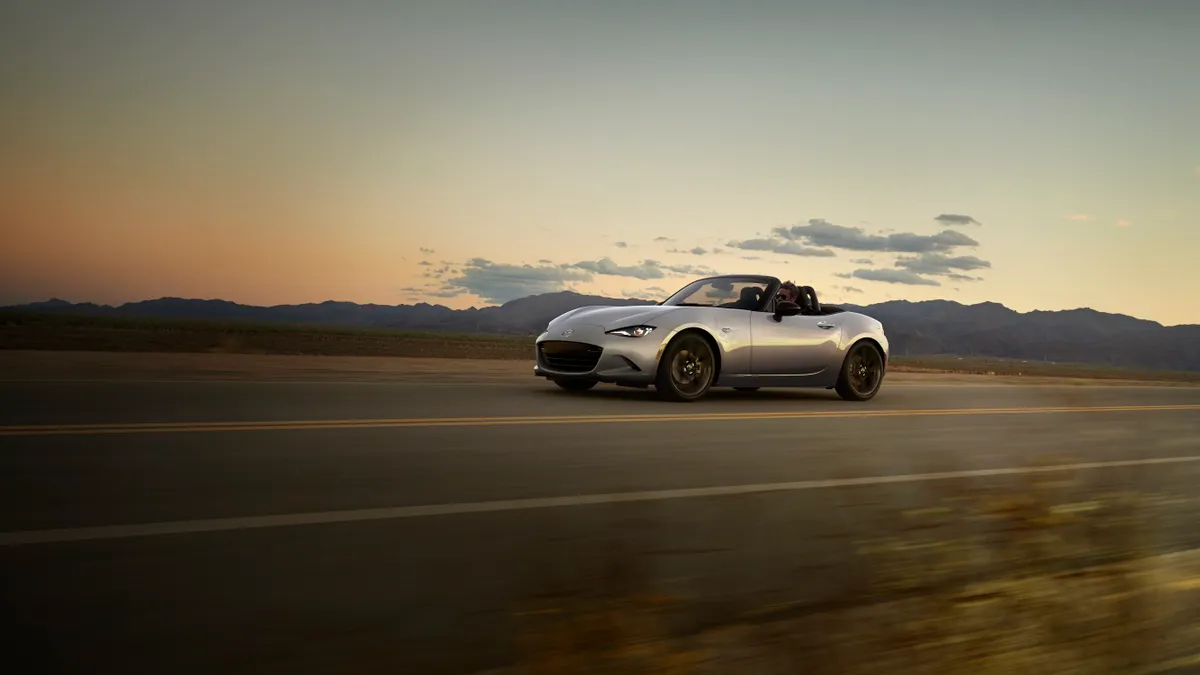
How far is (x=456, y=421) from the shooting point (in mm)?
9219

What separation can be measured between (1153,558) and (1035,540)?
590 mm

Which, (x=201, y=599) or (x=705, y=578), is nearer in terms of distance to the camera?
(x=201, y=599)

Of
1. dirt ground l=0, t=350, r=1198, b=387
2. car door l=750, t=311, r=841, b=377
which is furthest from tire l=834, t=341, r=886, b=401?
dirt ground l=0, t=350, r=1198, b=387

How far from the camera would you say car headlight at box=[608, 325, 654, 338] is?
12.2m

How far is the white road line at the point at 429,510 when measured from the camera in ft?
14.4

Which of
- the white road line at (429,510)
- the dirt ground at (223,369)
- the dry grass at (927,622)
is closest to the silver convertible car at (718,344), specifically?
the dirt ground at (223,369)

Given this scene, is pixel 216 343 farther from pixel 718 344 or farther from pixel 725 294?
pixel 718 344

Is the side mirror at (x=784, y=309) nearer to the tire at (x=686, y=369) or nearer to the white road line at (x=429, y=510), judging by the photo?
the tire at (x=686, y=369)

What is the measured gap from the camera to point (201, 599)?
140 inches

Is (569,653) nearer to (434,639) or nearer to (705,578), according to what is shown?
(434,639)

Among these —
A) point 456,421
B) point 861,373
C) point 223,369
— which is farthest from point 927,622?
point 223,369

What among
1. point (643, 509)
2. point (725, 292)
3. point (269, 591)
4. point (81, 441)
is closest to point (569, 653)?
point (269, 591)

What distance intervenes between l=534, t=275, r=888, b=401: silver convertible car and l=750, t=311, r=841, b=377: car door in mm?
12

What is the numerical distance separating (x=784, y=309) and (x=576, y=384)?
2657mm
